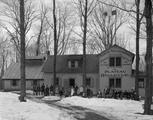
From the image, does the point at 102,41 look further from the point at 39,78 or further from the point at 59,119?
the point at 59,119

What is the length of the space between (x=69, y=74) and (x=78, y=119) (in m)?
30.0

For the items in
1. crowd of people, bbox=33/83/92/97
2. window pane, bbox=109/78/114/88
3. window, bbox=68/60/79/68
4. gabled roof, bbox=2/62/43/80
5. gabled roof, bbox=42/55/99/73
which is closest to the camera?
crowd of people, bbox=33/83/92/97

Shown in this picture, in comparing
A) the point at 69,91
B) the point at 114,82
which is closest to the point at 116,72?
the point at 114,82

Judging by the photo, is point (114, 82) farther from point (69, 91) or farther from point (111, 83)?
point (69, 91)

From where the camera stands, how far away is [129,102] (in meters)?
25.8

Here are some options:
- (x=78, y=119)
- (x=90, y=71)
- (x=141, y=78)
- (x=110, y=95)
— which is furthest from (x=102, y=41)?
(x=78, y=119)

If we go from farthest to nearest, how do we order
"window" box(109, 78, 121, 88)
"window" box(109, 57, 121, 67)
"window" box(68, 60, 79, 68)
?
"window" box(68, 60, 79, 68)
"window" box(109, 57, 121, 67)
"window" box(109, 78, 121, 88)

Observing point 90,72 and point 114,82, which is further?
point 90,72

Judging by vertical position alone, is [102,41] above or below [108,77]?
above

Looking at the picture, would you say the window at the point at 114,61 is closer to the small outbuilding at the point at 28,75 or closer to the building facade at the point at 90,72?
the building facade at the point at 90,72

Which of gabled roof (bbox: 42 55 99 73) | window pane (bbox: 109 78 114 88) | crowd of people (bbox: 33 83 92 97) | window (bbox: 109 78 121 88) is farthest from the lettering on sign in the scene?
crowd of people (bbox: 33 83 92 97)

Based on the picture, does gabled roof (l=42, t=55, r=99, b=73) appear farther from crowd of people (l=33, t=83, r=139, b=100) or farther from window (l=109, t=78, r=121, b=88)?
crowd of people (l=33, t=83, r=139, b=100)

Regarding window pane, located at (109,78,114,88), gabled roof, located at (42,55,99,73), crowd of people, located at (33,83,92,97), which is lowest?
crowd of people, located at (33,83,92,97)

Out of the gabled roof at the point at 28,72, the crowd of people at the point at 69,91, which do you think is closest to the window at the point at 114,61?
the crowd of people at the point at 69,91
